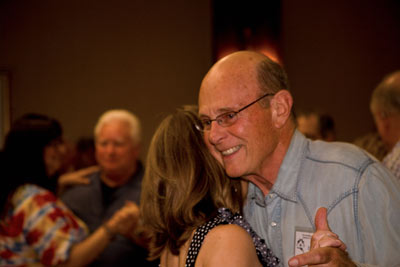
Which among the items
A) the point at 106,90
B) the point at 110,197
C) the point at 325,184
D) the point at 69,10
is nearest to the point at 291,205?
the point at 325,184

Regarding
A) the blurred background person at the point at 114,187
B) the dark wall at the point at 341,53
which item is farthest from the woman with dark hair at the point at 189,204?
the dark wall at the point at 341,53

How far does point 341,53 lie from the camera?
567cm

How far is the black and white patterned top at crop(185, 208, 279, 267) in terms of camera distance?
1.46 meters

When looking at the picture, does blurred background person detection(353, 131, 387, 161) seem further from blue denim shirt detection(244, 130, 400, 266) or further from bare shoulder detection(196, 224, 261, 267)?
bare shoulder detection(196, 224, 261, 267)

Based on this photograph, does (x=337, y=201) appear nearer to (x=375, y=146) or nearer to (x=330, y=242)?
(x=330, y=242)

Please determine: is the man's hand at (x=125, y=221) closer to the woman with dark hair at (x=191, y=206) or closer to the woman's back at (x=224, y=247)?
the woman with dark hair at (x=191, y=206)

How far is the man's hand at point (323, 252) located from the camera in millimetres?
1157

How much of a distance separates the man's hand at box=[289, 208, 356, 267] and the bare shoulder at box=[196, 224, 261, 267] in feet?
0.77

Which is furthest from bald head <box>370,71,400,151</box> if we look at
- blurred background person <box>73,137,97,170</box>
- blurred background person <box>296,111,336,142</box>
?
blurred background person <box>73,137,97,170</box>

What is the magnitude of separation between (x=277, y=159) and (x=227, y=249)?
0.52m

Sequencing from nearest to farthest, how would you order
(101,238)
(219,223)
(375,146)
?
(219,223)
(101,238)
(375,146)

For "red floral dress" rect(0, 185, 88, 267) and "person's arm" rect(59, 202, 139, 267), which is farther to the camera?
"person's arm" rect(59, 202, 139, 267)

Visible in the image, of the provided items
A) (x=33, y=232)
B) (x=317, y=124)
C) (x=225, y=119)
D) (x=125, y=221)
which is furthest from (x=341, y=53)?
(x=33, y=232)

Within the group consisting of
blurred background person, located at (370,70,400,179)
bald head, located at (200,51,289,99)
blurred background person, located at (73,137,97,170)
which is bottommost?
blurred background person, located at (73,137,97,170)
